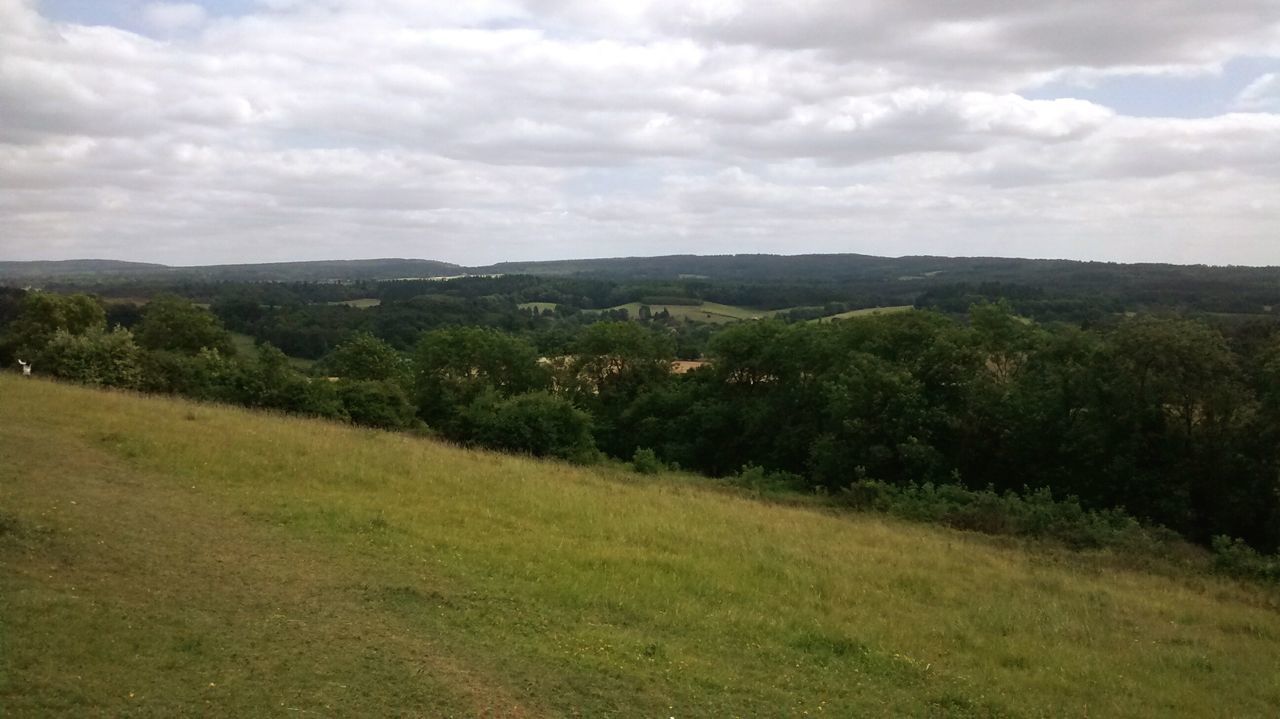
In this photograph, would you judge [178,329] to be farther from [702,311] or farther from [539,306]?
[539,306]

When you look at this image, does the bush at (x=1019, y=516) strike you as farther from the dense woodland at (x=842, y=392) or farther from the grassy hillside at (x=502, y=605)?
the grassy hillside at (x=502, y=605)

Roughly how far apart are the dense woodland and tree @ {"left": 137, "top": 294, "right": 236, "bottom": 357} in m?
0.12

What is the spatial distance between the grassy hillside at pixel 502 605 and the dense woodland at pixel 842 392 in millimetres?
11866

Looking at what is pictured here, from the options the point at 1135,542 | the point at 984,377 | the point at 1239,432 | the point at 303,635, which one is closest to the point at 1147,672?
the point at 303,635

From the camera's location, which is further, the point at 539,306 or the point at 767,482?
the point at 539,306

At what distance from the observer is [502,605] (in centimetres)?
973

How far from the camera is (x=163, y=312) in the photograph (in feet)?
150

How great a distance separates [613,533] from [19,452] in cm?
982

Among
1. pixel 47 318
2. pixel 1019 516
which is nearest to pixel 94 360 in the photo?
pixel 47 318

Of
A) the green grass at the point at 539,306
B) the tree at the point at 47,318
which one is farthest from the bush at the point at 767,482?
the green grass at the point at 539,306

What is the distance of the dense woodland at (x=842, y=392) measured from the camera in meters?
26.6

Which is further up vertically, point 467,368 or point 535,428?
point 467,368

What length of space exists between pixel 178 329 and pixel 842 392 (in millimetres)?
35073

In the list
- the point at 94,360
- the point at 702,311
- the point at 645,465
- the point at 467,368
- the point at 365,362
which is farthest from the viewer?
the point at 702,311
